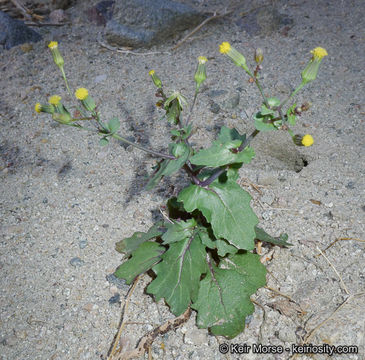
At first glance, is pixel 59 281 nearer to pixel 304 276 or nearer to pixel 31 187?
pixel 31 187

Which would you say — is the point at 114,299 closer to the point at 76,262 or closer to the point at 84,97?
the point at 76,262

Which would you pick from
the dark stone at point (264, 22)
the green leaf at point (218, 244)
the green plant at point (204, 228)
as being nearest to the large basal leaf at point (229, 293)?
the green plant at point (204, 228)

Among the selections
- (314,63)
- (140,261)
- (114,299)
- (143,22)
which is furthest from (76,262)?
(143,22)

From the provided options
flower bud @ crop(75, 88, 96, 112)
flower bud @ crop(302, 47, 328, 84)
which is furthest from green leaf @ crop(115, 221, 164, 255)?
flower bud @ crop(302, 47, 328, 84)

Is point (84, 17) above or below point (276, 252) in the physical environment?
above

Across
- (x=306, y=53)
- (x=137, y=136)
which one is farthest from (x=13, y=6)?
(x=306, y=53)

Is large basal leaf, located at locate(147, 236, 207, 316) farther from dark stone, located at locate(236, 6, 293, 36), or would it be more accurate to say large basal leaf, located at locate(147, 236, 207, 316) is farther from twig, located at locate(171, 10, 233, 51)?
dark stone, located at locate(236, 6, 293, 36)
